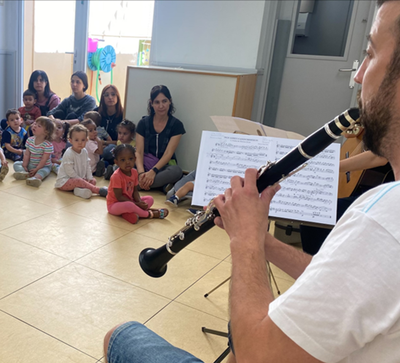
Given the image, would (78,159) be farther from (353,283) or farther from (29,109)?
(353,283)

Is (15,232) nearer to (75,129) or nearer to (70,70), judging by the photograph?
(75,129)

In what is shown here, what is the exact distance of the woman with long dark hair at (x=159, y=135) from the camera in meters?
3.48

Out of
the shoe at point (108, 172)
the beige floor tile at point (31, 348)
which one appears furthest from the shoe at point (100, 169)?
the beige floor tile at point (31, 348)

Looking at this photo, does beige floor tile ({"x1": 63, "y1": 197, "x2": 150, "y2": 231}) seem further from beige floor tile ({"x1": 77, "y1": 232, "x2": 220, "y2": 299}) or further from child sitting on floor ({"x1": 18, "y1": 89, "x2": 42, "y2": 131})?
child sitting on floor ({"x1": 18, "y1": 89, "x2": 42, "y2": 131})

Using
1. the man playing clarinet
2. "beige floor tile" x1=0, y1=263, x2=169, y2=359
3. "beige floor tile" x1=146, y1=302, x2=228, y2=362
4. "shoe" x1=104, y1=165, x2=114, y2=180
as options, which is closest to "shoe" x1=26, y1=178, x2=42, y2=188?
"shoe" x1=104, y1=165, x2=114, y2=180

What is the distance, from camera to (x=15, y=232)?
2279mm

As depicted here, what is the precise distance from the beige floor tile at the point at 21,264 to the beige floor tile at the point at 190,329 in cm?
61

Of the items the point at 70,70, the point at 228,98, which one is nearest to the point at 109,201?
the point at 228,98

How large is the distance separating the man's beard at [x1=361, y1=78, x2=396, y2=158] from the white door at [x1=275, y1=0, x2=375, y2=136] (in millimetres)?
3304

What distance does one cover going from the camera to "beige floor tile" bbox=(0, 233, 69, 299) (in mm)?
1785

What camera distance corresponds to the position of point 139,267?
2.02m

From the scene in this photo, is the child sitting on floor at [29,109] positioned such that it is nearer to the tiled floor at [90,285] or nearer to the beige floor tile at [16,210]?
the beige floor tile at [16,210]

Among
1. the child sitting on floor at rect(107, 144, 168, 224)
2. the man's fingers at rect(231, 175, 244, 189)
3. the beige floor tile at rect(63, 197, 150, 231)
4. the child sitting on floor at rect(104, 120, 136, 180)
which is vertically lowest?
the beige floor tile at rect(63, 197, 150, 231)

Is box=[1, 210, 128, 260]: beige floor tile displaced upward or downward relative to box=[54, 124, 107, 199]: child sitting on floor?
downward
